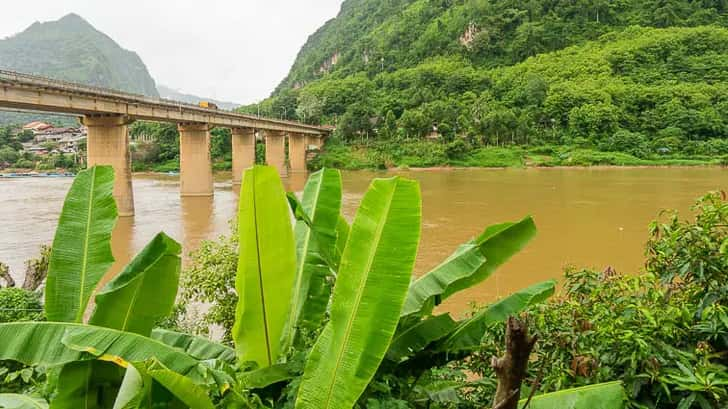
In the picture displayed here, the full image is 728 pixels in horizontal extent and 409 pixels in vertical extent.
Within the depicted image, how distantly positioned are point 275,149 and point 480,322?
4418cm

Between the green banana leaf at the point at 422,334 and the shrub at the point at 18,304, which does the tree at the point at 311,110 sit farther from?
the green banana leaf at the point at 422,334

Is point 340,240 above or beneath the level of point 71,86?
beneath

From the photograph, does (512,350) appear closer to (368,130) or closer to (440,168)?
(440,168)

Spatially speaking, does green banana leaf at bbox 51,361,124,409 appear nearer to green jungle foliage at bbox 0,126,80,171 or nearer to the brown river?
the brown river

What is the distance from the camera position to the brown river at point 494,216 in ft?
39.7

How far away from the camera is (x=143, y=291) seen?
8.49 feet

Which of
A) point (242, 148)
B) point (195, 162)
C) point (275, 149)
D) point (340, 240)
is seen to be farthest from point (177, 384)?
point (275, 149)

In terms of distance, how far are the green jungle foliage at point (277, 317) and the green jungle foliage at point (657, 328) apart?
203mm

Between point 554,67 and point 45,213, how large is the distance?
6886 centimetres

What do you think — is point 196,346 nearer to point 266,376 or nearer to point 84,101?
point 266,376

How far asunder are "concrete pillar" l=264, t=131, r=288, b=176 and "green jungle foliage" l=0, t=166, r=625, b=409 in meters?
42.3

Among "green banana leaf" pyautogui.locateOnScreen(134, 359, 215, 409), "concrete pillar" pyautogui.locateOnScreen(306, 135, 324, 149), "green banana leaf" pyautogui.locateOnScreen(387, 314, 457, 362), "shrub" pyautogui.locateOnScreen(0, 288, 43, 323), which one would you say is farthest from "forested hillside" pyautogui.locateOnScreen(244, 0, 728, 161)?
"green banana leaf" pyautogui.locateOnScreen(134, 359, 215, 409)

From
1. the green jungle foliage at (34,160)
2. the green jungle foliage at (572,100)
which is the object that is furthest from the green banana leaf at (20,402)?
the green jungle foliage at (34,160)

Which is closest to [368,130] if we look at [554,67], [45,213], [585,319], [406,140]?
[406,140]
